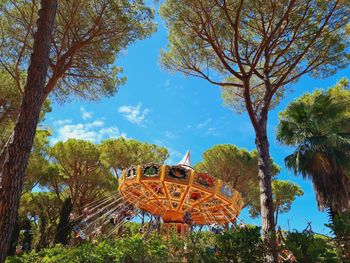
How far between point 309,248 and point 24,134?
13.1ft

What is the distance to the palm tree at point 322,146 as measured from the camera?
868 cm

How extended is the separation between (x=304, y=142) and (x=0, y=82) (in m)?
10.7

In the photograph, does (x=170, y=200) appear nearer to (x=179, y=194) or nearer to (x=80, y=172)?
(x=179, y=194)

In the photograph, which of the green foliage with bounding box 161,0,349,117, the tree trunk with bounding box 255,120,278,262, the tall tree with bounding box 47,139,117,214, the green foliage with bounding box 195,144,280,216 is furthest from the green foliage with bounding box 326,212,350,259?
the tall tree with bounding box 47,139,117,214

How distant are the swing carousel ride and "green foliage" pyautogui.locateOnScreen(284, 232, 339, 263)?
749 centimetres

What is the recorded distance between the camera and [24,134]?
4.75 meters

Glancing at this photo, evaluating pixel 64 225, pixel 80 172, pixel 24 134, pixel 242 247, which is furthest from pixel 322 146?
pixel 80 172

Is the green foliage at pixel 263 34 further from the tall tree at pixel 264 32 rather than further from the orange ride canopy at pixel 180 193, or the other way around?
the orange ride canopy at pixel 180 193

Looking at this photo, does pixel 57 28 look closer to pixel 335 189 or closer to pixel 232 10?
pixel 232 10

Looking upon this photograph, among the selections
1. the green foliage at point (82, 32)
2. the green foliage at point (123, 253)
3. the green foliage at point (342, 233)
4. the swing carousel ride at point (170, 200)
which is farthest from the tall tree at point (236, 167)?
the green foliage at point (342, 233)

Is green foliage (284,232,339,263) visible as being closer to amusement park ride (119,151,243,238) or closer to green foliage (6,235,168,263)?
green foliage (6,235,168,263)

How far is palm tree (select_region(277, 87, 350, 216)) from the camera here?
8.68 metres

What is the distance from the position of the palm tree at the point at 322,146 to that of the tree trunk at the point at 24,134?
741 centimetres

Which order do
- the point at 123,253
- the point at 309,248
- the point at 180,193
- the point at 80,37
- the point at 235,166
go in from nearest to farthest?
the point at 309,248, the point at 123,253, the point at 80,37, the point at 180,193, the point at 235,166
